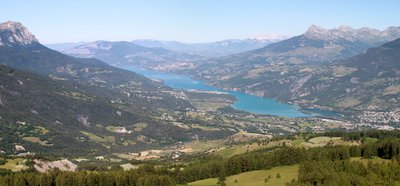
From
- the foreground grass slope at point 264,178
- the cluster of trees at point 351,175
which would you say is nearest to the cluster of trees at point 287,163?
the cluster of trees at point 351,175

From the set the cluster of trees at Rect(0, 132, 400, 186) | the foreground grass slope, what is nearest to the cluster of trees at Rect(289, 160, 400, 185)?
the cluster of trees at Rect(0, 132, 400, 186)

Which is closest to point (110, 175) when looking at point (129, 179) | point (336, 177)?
point (129, 179)

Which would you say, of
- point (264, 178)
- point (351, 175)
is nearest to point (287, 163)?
point (264, 178)

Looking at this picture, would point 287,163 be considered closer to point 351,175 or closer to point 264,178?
point 264,178

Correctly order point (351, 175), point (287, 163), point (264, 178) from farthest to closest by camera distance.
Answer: point (287, 163) → point (264, 178) → point (351, 175)

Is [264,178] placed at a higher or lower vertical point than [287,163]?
higher

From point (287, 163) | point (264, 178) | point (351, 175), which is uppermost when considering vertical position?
point (351, 175)

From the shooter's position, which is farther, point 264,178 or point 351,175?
point 264,178

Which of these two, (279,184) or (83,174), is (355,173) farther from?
(83,174)

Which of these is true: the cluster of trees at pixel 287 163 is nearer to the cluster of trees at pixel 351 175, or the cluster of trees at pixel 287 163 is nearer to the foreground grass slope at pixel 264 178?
the cluster of trees at pixel 351 175
